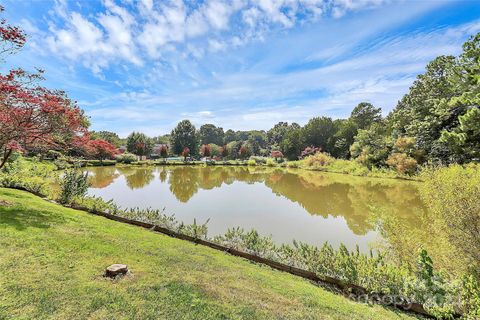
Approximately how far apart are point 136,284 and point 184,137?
5059cm

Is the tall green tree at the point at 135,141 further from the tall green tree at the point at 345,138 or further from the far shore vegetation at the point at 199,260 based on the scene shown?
the far shore vegetation at the point at 199,260

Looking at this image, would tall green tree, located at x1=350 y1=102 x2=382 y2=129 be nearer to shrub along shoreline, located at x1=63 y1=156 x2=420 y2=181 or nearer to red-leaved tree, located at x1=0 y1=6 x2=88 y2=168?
shrub along shoreline, located at x1=63 y1=156 x2=420 y2=181

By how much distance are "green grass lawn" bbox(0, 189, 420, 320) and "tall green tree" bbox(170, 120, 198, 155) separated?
4750cm

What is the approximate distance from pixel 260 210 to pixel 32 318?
10.4 meters

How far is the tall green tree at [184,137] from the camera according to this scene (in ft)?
173

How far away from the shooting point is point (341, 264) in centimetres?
532

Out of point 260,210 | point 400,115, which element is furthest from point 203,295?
point 400,115

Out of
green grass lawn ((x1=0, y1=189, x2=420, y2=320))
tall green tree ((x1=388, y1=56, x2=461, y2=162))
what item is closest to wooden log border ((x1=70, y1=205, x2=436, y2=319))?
green grass lawn ((x1=0, y1=189, x2=420, y2=320))

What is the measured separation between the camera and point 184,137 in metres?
53.0

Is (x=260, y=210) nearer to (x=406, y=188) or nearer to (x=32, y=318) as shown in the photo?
(x=32, y=318)

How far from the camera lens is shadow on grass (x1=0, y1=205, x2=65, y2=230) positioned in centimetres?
548

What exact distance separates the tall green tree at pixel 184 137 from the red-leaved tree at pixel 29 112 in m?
46.4

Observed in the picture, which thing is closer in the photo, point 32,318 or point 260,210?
point 32,318

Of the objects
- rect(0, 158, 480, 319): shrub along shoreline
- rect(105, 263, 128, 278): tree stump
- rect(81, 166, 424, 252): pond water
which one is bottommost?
rect(81, 166, 424, 252): pond water
